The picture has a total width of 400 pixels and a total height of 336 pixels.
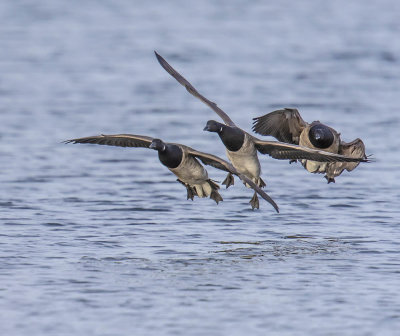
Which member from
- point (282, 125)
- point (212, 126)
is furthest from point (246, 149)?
point (282, 125)

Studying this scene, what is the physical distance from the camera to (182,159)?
45.6 ft

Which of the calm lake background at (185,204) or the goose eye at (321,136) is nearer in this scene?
the calm lake background at (185,204)

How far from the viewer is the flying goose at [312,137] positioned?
14.9 m

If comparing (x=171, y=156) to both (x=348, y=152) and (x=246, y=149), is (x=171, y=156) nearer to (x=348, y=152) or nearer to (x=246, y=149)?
(x=246, y=149)

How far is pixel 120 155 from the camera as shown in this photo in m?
21.0

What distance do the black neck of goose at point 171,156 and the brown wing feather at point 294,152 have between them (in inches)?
41.9

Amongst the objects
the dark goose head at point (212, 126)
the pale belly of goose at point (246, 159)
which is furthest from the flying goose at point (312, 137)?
the dark goose head at point (212, 126)

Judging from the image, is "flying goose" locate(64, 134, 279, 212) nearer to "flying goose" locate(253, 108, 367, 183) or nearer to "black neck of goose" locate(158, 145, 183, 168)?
"black neck of goose" locate(158, 145, 183, 168)

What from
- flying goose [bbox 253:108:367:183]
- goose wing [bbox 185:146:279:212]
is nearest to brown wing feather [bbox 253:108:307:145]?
flying goose [bbox 253:108:367:183]

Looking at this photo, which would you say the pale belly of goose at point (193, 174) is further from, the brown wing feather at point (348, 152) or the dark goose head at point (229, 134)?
the brown wing feather at point (348, 152)

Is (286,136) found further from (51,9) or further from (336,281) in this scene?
(51,9)

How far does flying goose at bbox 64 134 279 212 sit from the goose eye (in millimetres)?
1432

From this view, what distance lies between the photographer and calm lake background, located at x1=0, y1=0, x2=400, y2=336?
1131 centimetres

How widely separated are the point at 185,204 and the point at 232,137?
2828mm
